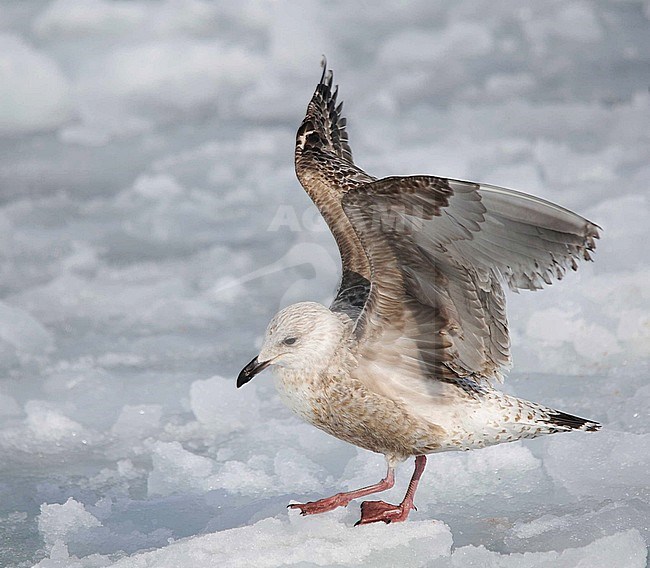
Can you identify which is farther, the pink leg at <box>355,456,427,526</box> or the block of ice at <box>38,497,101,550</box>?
the block of ice at <box>38,497,101,550</box>

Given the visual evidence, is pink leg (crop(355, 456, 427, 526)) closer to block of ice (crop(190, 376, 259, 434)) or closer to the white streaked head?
the white streaked head

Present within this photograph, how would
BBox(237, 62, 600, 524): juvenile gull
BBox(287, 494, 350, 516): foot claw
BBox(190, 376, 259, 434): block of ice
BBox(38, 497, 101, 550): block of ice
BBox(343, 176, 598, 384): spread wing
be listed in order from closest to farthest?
BBox(343, 176, 598, 384): spread wing
BBox(237, 62, 600, 524): juvenile gull
BBox(287, 494, 350, 516): foot claw
BBox(38, 497, 101, 550): block of ice
BBox(190, 376, 259, 434): block of ice

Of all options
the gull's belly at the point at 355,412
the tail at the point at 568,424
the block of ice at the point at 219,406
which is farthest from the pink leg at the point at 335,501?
the block of ice at the point at 219,406

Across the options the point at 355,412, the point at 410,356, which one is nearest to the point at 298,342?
the point at 355,412

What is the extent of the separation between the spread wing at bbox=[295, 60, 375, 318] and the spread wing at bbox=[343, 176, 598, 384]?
374mm

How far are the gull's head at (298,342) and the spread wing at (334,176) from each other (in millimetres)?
356

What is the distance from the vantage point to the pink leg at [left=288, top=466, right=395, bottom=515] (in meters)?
3.80

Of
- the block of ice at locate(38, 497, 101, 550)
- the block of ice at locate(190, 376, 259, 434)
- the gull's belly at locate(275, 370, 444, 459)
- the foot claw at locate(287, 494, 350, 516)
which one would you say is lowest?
the block of ice at locate(38, 497, 101, 550)

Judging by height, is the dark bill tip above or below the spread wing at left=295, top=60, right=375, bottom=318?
below

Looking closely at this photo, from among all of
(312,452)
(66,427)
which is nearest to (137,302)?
(66,427)

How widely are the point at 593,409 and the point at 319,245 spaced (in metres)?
3.13

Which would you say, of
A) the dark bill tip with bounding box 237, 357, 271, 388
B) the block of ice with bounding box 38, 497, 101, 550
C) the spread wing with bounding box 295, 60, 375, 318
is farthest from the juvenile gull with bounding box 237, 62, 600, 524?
the block of ice with bounding box 38, 497, 101, 550

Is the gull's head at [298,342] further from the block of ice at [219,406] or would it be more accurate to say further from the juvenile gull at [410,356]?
the block of ice at [219,406]

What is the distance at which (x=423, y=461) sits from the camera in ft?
13.4
